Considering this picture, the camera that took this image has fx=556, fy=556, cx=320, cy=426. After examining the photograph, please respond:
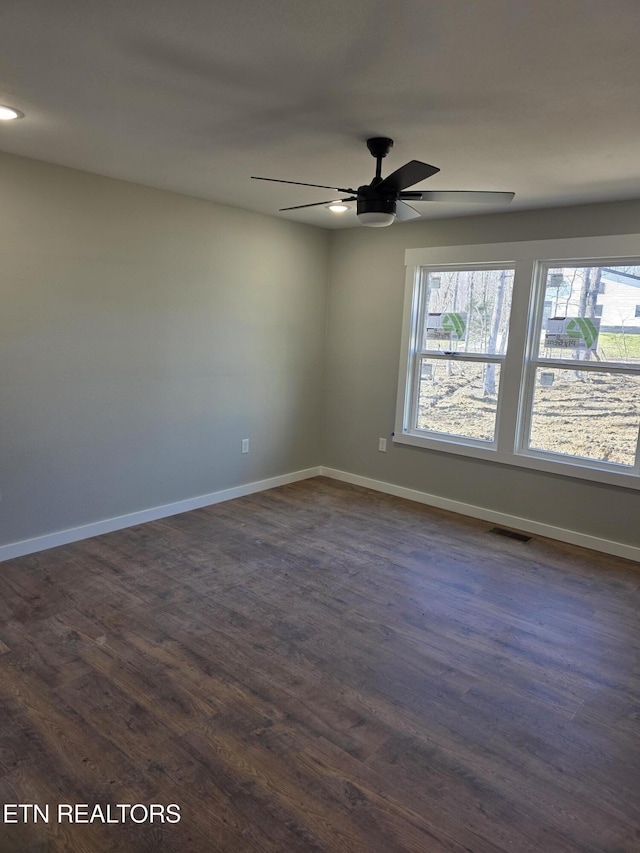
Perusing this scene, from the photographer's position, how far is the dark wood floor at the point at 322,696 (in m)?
1.75

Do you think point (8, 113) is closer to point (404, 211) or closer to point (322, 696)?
point (404, 211)

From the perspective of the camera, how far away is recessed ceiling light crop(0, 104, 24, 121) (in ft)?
7.99

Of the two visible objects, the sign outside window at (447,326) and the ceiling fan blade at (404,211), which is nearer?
the ceiling fan blade at (404,211)

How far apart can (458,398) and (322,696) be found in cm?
299

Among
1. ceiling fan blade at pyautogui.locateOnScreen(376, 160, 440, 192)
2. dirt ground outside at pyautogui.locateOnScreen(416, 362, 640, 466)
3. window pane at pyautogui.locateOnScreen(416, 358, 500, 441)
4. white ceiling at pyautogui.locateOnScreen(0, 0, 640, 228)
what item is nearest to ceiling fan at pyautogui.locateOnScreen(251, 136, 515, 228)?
ceiling fan blade at pyautogui.locateOnScreen(376, 160, 440, 192)

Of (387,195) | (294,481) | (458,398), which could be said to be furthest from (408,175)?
(294,481)

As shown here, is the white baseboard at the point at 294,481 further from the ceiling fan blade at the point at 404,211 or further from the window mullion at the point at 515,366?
the ceiling fan blade at the point at 404,211

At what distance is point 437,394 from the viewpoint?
191 inches

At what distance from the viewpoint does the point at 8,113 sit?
98.2 inches

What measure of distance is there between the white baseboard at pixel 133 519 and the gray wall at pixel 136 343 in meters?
0.05

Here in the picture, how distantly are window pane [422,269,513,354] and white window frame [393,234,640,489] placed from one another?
9 cm

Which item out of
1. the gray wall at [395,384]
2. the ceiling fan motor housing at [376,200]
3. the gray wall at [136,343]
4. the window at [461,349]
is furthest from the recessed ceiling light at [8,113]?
the window at [461,349]

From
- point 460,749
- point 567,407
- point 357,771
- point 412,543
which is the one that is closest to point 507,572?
point 412,543

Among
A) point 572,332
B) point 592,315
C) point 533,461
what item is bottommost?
point 533,461
